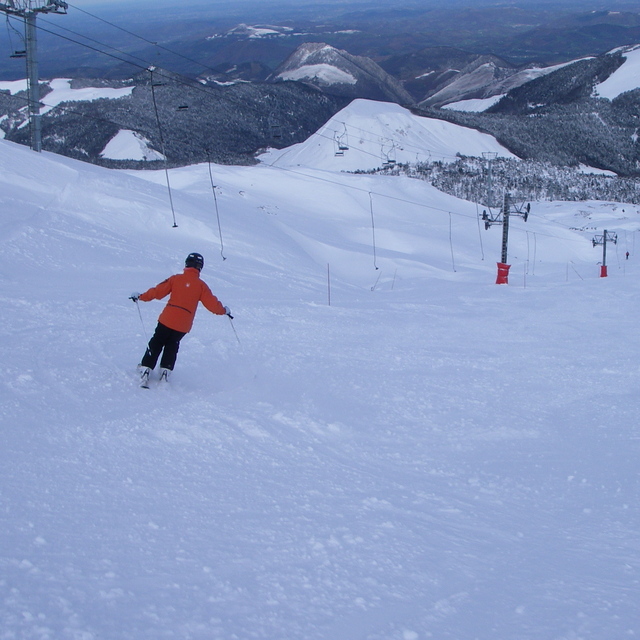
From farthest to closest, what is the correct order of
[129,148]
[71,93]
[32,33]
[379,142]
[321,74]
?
[321,74]
[71,93]
[379,142]
[129,148]
[32,33]

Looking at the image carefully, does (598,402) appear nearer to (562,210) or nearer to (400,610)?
(400,610)

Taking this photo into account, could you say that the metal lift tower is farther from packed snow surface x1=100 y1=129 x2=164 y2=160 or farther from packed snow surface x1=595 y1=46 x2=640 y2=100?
packed snow surface x1=595 y1=46 x2=640 y2=100

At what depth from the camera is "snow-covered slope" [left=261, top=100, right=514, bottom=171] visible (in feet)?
261

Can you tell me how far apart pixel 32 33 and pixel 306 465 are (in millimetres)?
24996

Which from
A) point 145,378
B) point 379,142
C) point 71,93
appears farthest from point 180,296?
point 71,93

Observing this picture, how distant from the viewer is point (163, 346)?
6.80 metres

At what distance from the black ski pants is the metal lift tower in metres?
19.8

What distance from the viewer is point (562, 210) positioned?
2329 inches

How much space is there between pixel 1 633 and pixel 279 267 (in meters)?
15.2

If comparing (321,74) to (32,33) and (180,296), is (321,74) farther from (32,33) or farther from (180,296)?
(180,296)

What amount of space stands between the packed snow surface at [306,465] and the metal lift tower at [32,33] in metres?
11.4

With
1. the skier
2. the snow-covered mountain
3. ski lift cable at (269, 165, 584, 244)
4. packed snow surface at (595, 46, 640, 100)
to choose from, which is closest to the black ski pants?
the skier

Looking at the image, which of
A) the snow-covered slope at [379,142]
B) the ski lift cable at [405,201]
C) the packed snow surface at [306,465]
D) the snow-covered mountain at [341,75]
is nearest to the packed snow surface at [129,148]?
the snow-covered slope at [379,142]

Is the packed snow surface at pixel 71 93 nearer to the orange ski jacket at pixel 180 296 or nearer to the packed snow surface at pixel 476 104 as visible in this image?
the packed snow surface at pixel 476 104
